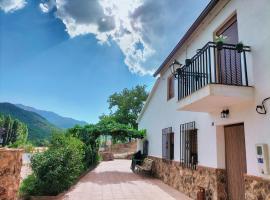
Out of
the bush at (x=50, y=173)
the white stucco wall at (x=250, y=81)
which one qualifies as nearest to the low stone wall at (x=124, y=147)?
the white stucco wall at (x=250, y=81)

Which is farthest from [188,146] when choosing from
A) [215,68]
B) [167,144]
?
[215,68]

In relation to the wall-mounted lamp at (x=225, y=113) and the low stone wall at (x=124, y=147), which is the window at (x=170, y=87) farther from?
the low stone wall at (x=124, y=147)

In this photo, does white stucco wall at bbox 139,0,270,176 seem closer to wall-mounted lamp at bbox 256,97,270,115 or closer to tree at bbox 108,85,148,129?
wall-mounted lamp at bbox 256,97,270,115

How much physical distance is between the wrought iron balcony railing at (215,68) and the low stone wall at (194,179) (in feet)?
8.43

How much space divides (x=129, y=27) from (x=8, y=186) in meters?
12.1

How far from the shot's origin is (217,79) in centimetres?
695

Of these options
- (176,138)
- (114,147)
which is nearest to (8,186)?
(176,138)

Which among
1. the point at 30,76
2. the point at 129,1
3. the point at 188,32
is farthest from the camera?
the point at 30,76

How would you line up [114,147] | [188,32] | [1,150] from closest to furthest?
[1,150] < [188,32] < [114,147]

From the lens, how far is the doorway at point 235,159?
5.84 meters

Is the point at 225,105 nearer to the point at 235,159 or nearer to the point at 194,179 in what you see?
the point at 235,159

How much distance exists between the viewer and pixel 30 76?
1126 inches

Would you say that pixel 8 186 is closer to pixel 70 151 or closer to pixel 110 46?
pixel 70 151

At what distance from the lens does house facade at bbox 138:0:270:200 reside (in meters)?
5.00
